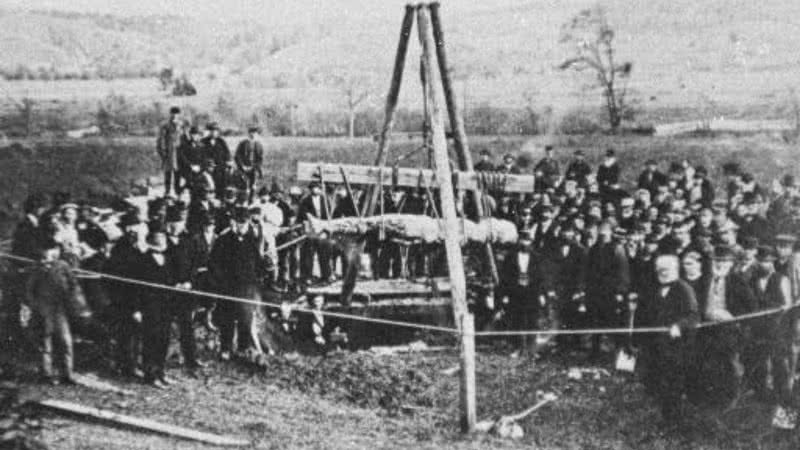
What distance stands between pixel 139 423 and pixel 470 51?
34.1 meters

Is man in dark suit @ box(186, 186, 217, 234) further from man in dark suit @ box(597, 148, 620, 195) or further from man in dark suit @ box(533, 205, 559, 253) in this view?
man in dark suit @ box(597, 148, 620, 195)

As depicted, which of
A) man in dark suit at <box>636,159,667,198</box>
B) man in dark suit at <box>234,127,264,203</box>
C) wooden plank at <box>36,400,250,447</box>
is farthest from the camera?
man in dark suit at <box>234,127,264,203</box>

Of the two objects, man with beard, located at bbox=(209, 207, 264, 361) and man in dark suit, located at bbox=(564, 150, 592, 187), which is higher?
man in dark suit, located at bbox=(564, 150, 592, 187)

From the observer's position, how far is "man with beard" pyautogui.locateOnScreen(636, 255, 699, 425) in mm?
8148

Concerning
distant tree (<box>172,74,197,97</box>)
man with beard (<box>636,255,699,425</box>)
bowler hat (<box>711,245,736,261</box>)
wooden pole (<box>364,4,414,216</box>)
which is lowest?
man with beard (<box>636,255,699,425</box>)

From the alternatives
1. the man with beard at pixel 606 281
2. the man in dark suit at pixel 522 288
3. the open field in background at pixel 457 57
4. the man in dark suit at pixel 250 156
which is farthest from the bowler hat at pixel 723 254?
the open field in background at pixel 457 57

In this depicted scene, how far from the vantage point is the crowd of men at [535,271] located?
8250 millimetres

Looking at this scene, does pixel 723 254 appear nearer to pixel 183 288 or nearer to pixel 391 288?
pixel 391 288

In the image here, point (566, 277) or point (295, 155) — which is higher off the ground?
point (295, 155)

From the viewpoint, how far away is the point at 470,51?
39781 mm

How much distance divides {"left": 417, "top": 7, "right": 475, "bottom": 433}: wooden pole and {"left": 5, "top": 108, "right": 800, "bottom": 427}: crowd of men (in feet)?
3.02

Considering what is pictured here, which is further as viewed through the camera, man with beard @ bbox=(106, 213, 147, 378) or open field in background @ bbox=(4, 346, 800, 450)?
man with beard @ bbox=(106, 213, 147, 378)

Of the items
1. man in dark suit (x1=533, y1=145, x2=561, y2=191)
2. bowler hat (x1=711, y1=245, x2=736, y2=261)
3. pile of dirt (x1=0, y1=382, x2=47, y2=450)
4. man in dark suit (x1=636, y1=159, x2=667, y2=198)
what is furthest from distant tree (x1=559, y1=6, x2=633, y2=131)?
pile of dirt (x1=0, y1=382, x2=47, y2=450)

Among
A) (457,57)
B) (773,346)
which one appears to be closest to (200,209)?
(773,346)
